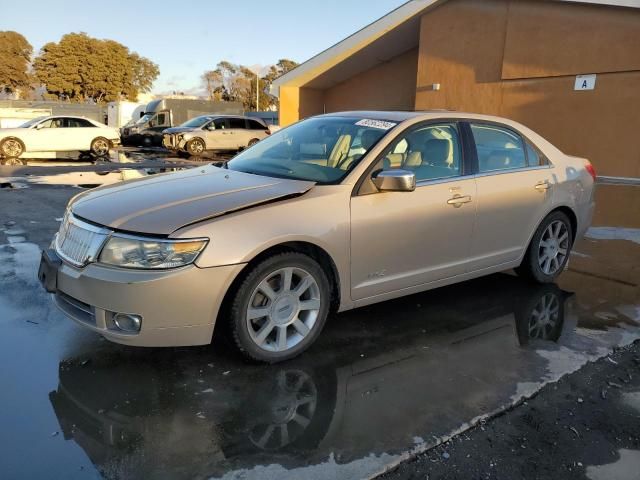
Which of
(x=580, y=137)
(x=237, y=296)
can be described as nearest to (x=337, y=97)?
(x=580, y=137)

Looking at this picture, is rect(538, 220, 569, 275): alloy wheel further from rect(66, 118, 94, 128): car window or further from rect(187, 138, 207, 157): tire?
rect(187, 138, 207, 157): tire

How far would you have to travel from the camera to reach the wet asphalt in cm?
→ 250

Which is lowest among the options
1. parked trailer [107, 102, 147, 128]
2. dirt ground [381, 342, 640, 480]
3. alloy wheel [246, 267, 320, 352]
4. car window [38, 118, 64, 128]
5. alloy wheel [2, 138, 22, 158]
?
dirt ground [381, 342, 640, 480]

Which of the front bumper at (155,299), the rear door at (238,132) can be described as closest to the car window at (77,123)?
the rear door at (238,132)

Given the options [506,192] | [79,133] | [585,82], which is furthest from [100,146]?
[506,192]

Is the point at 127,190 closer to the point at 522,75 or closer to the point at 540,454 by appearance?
the point at 540,454

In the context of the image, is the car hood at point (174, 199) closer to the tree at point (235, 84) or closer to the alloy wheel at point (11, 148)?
the alloy wheel at point (11, 148)

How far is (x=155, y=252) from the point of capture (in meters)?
2.94

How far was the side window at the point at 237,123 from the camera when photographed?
21.5m

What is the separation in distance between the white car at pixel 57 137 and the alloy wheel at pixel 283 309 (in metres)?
16.1

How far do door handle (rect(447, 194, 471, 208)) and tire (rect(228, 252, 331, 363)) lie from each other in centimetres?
127

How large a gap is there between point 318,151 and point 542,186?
217 cm

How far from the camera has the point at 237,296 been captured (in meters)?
3.12

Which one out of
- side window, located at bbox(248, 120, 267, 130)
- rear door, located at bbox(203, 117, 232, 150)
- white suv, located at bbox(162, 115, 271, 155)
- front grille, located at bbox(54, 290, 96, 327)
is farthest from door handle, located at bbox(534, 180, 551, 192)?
side window, located at bbox(248, 120, 267, 130)
